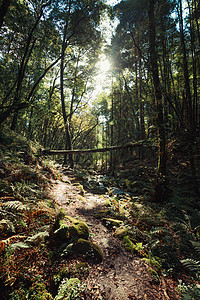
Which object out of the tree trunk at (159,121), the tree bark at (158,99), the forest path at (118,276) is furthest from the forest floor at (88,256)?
the tree bark at (158,99)

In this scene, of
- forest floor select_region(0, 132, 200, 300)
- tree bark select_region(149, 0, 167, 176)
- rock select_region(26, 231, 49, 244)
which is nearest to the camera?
forest floor select_region(0, 132, 200, 300)

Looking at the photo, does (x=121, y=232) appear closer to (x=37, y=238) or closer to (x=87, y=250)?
(x=87, y=250)

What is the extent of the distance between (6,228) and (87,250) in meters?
1.85

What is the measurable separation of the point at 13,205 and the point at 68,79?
17.0m

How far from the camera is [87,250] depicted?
3.00 metres

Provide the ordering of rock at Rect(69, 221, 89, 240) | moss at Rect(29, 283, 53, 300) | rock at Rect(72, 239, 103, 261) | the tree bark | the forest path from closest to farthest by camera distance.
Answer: moss at Rect(29, 283, 53, 300) → the forest path → rock at Rect(72, 239, 103, 261) → rock at Rect(69, 221, 89, 240) → the tree bark

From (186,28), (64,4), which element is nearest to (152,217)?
(186,28)

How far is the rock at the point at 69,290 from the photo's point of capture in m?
1.88

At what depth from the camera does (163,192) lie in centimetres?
670

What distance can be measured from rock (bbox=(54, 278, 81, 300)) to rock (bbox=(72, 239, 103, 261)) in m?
0.82

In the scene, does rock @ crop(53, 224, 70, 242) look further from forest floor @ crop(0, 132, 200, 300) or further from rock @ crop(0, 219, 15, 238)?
rock @ crop(0, 219, 15, 238)

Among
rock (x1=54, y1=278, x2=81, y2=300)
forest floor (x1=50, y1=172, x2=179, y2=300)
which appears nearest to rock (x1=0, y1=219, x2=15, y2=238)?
rock (x1=54, y1=278, x2=81, y2=300)

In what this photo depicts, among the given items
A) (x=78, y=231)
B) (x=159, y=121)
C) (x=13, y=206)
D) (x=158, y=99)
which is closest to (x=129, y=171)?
(x=159, y=121)

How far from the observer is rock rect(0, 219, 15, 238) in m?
2.62
